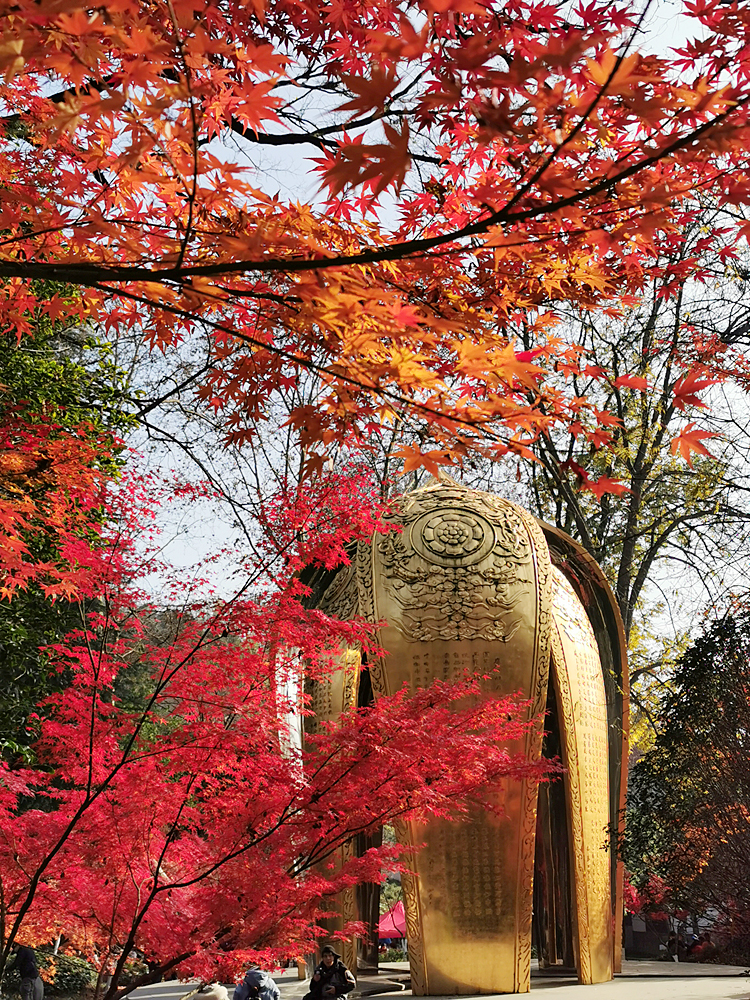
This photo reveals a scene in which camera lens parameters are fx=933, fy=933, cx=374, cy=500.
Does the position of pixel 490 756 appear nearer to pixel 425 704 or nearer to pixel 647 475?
pixel 425 704

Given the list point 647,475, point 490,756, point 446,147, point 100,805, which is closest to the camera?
point 446,147

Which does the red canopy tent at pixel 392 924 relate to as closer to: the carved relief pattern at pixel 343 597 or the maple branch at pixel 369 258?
the carved relief pattern at pixel 343 597

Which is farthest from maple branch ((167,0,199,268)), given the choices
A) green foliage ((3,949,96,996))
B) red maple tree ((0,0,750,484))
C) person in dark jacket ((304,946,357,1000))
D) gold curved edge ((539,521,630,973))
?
green foliage ((3,949,96,996))

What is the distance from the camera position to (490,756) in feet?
20.9

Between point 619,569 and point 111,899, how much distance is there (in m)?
10.9

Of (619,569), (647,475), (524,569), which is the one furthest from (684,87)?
(619,569)

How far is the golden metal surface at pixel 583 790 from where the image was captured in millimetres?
8273

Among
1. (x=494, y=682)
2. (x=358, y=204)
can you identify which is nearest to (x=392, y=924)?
(x=494, y=682)

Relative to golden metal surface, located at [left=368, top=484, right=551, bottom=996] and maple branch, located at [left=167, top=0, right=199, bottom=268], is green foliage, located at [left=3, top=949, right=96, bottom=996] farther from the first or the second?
maple branch, located at [left=167, top=0, right=199, bottom=268]

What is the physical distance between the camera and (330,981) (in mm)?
6484

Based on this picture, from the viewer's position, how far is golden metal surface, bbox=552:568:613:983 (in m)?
8.27

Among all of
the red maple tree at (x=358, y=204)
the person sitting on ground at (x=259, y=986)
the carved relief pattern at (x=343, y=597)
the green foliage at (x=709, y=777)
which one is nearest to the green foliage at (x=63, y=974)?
the person sitting on ground at (x=259, y=986)

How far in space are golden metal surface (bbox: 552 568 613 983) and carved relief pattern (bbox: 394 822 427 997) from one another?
1.56 m

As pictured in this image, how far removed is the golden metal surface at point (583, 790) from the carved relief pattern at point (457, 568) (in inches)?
20.5
